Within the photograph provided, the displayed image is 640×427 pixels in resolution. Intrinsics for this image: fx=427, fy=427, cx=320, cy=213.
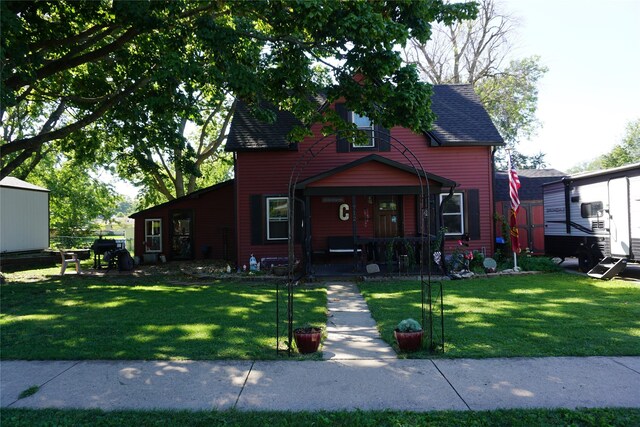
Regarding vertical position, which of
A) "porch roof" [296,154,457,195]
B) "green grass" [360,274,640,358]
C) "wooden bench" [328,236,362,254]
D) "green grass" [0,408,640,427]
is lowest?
"green grass" [0,408,640,427]

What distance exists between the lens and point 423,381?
4.65 meters

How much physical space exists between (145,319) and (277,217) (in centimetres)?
768

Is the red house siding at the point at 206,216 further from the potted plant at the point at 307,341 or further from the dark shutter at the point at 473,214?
the potted plant at the point at 307,341

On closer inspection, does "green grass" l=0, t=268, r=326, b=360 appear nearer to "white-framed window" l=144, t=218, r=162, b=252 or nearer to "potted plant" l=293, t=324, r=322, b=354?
"potted plant" l=293, t=324, r=322, b=354

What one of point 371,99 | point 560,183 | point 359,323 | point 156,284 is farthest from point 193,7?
→ point 560,183

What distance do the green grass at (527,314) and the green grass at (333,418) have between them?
162 cm

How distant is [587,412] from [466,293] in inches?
242

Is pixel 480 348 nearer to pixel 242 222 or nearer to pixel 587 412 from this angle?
pixel 587 412

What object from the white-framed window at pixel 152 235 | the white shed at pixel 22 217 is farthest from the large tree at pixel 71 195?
the white-framed window at pixel 152 235

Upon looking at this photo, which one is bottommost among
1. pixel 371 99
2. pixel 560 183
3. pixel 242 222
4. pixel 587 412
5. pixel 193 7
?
pixel 587 412

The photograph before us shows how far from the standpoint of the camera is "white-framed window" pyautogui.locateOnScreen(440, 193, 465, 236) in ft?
49.0

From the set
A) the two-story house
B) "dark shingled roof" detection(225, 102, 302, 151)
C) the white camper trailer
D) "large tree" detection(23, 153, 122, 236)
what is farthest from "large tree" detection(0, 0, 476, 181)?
"large tree" detection(23, 153, 122, 236)

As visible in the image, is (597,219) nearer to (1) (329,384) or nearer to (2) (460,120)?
(2) (460,120)

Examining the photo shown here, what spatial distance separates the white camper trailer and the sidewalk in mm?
7314
